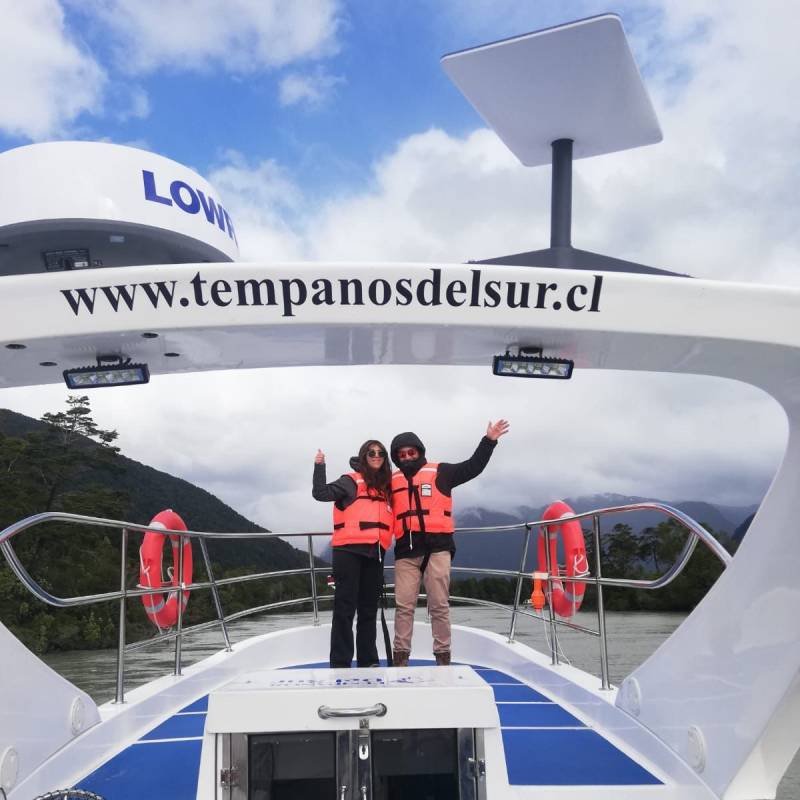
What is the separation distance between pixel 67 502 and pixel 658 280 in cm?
2651

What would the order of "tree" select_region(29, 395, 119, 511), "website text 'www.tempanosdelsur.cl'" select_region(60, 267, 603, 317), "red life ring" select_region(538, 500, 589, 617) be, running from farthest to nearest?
"tree" select_region(29, 395, 119, 511) < "red life ring" select_region(538, 500, 589, 617) < "website text 'www.tempanosdelsur.cl'" select_region(60, 267, 603, 317)

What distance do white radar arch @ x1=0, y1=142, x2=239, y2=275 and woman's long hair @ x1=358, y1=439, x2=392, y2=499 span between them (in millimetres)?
1340

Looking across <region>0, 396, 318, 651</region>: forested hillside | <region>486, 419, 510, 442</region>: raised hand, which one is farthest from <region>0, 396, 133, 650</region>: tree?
<region>486, 419, 510, 442</region>: raised hand

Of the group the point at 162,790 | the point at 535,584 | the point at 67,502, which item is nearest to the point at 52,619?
the point at 67,502

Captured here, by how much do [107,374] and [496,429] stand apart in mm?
1798

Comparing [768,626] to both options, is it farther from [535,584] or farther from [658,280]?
[535,584]

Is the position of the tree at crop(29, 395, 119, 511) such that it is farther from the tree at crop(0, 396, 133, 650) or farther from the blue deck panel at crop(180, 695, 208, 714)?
the blue deck panel at crop(180, 695, 208, 714)

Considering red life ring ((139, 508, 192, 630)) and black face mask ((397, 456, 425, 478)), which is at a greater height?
black face mask ((397, 456, 425, 478))

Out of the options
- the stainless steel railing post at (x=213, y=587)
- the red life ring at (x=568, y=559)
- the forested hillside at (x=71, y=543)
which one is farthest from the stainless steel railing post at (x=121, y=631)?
the forested hillside at (x=71, y=543)

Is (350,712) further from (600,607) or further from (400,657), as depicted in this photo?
(400,657)

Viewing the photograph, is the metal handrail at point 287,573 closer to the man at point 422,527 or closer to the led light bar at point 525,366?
the man at point 422,527

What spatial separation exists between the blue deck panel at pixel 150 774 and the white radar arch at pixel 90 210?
174 centimetres

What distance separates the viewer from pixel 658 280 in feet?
7.86

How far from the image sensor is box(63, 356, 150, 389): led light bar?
2.69m
